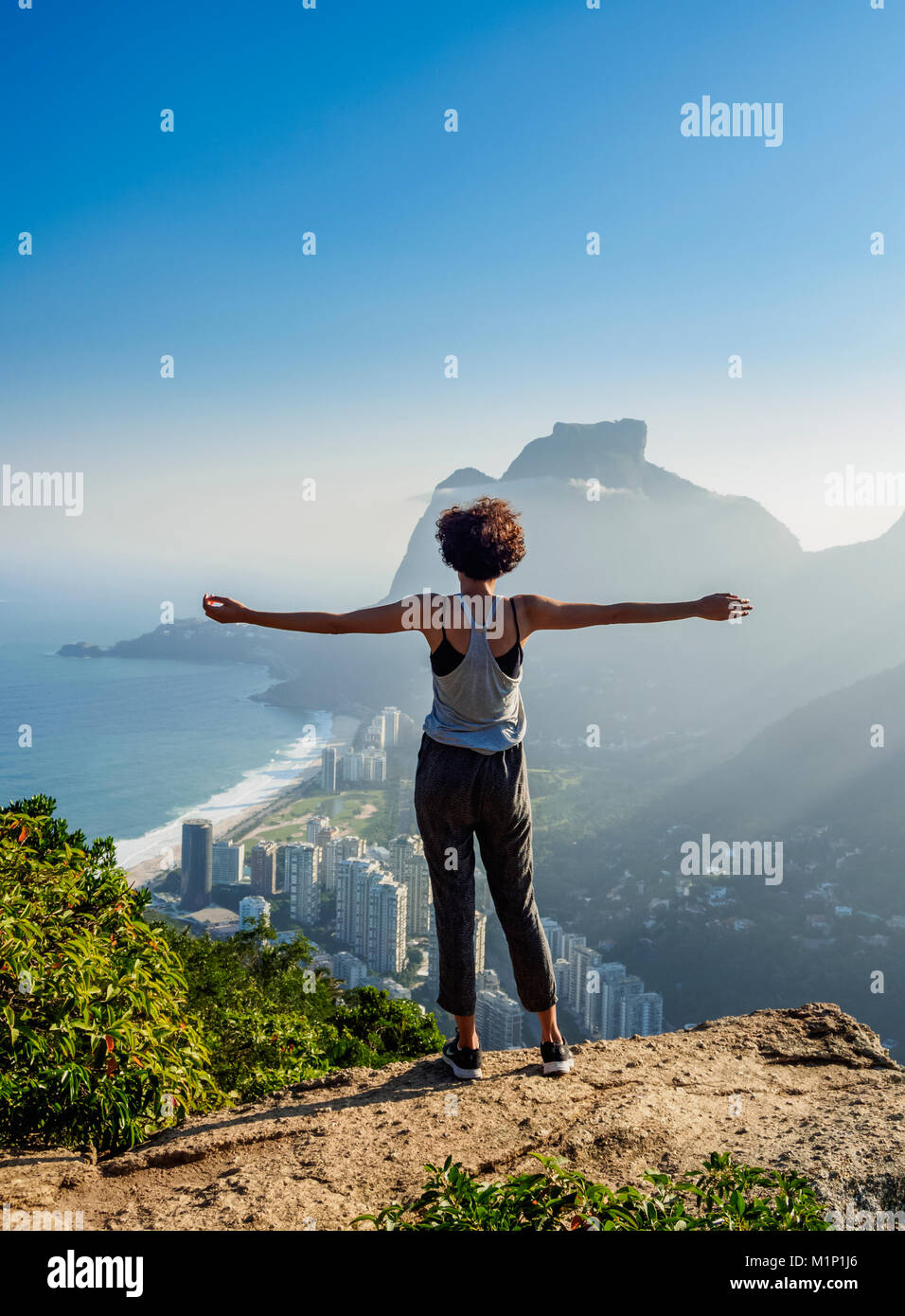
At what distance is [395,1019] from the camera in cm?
516

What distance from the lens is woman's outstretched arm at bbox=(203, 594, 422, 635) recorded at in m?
2.47

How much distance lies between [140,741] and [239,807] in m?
12.6

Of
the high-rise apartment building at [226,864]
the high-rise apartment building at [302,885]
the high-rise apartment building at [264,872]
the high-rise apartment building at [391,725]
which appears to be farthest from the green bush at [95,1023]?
the high-rise apartment building at [391,725]

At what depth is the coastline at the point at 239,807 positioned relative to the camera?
3052 centimetres

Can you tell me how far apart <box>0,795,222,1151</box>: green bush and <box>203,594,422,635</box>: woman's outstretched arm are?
113cm

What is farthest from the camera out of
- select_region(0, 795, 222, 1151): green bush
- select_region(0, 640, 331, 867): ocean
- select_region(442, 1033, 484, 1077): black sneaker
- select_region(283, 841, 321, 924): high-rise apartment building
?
select_region(0, 640, 331, 867): ocean

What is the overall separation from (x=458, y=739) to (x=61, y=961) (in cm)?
141

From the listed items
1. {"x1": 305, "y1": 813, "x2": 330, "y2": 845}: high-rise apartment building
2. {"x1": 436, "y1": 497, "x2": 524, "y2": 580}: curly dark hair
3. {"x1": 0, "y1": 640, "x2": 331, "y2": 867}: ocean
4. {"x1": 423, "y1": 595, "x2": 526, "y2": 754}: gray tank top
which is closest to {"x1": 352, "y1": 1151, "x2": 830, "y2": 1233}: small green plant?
{"x1": 423, "y1": 595, "x2": 526, "y2": 754}: gray tank top

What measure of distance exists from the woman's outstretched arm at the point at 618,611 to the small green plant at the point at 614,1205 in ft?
4.72

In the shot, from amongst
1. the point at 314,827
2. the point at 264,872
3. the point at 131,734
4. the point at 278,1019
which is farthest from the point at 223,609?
the point at 131,734

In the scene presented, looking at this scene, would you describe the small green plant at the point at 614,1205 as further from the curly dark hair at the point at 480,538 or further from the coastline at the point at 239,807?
the coastline at the point at 239,807

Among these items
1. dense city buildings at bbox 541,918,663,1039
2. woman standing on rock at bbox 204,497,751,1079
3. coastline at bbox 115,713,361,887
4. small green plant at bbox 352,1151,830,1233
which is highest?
woman standing on rock at bbox 204,497,751,1079

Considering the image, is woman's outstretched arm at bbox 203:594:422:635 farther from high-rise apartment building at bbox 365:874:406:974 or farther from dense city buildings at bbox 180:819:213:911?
dense city buildings at bbox 180:819:213:911

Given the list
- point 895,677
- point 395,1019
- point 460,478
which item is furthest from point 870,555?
point 395,1019
